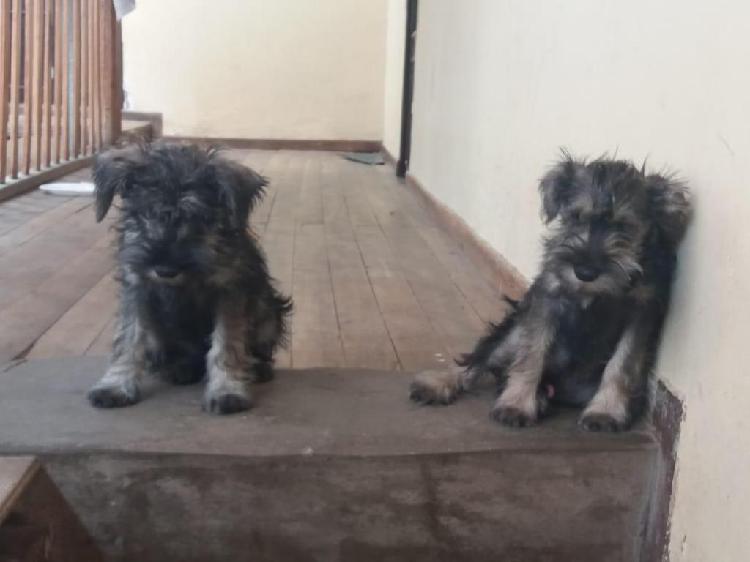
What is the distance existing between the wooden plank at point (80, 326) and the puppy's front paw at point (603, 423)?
4.72ft

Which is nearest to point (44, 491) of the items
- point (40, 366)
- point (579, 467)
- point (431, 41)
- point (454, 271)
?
point (40, 366)

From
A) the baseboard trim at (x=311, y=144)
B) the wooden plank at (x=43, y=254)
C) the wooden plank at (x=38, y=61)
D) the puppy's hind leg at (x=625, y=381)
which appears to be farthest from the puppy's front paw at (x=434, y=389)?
the baseboard trim at (x=311, y=144)

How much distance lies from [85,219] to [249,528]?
10.7 feet

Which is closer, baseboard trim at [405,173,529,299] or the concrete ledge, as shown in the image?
the concrete ledge

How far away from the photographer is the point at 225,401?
6.86 ft

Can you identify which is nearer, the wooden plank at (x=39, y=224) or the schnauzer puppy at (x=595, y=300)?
the schnauzer puppy at (x=595, y=300)

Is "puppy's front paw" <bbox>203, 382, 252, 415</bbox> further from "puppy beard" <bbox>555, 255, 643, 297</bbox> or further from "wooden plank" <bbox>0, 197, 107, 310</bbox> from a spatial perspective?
"wooden plank" <bbox>0, 197, 107, 310</bbox>

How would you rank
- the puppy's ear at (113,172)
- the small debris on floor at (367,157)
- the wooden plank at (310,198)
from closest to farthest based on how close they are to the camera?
1. the puppy's ear at (113,172)
2. the wooden plank at (310,198)
3. the small debris on floor at (367,157)

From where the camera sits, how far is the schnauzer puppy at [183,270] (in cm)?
198

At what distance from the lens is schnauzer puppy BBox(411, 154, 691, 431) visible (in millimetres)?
1862

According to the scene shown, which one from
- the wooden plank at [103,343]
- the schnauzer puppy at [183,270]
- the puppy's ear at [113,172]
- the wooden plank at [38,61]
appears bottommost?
the wooden plank at [103,343]

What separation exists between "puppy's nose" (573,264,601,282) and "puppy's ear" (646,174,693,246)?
6.7 inches

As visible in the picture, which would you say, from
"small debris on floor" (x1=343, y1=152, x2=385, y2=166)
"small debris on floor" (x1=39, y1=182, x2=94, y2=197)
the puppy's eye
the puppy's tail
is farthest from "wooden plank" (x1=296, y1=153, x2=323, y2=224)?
the puppy's eye

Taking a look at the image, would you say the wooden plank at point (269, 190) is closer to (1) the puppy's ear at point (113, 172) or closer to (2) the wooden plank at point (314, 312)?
(2) the wooden plank at point (314, 312)
